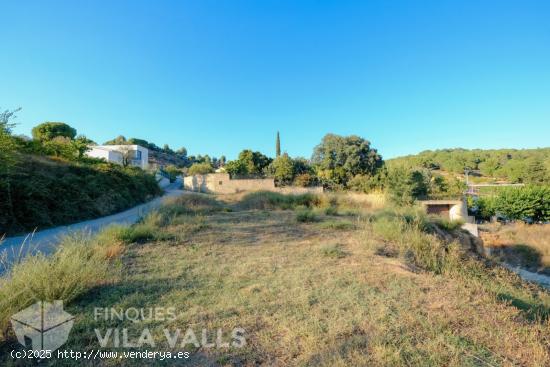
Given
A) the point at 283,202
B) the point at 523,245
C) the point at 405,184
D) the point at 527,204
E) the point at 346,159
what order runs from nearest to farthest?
the point at 283,202
the point at 523,245
the point at 527,204
the point at 405,184
the point at 346,159

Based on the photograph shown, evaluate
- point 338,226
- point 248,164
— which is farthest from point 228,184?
point 338,226

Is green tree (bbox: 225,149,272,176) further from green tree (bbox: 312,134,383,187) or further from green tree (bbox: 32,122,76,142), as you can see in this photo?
green tree (bbox: 32,122,76,142)

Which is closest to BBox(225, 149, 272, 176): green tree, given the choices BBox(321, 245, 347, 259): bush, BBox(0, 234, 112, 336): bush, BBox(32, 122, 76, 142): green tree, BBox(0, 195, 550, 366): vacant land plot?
BBox(32, 122, 76, 142): green tree

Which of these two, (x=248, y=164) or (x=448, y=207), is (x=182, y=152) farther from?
(x=448, y=207)

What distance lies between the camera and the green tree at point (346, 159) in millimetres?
30547

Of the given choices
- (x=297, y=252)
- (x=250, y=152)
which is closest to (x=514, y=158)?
(x=250, y=152)

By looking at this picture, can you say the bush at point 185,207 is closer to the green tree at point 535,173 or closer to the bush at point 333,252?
the bush at point 333,252

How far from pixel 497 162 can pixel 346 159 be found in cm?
4659

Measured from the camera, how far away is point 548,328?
2412 mm

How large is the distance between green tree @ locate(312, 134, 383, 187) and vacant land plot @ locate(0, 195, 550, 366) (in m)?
25.6

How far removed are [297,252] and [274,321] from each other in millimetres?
2604

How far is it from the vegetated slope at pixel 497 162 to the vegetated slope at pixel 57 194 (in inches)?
1676

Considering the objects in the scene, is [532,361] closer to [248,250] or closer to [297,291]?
[297,291]

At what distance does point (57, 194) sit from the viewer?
10602 millimetres
